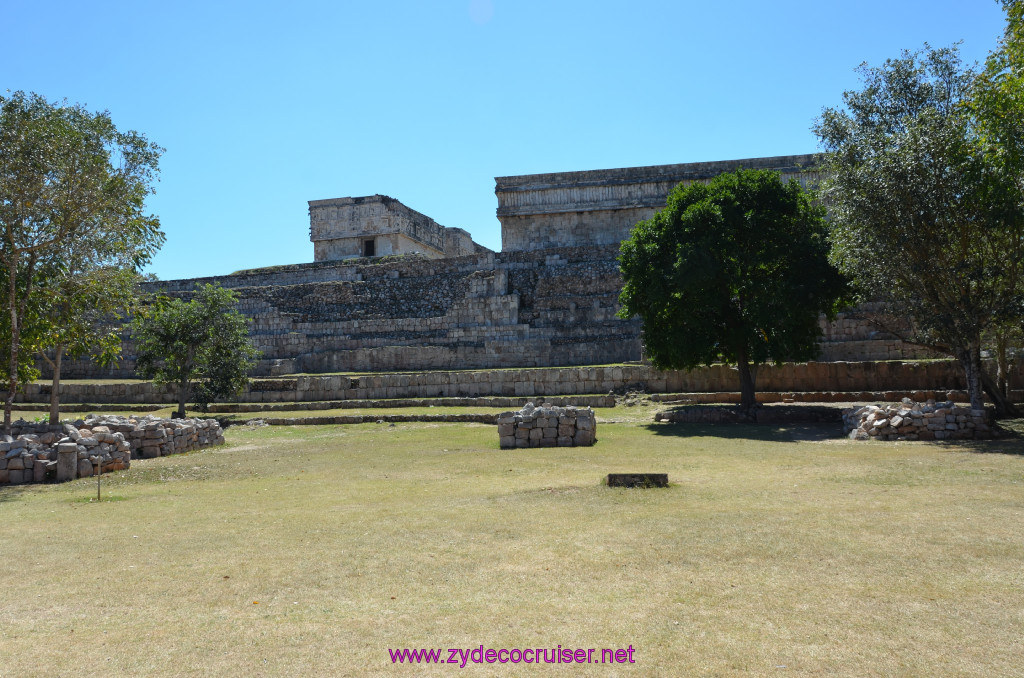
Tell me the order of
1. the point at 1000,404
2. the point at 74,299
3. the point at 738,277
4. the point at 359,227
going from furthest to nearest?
the point at 359,227 → the point at 738,277 → the point at 1000,404 → the point at 74,299

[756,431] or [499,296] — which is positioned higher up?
[499,296]

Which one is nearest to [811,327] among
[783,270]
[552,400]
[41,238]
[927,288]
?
[783,270]

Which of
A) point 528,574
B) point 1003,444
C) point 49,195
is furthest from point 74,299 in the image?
point 1003,444

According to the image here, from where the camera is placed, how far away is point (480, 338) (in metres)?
30.6

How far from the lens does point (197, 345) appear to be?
2217cm

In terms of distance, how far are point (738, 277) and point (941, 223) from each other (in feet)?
16.4

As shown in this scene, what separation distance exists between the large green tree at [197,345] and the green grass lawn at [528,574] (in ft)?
40.2

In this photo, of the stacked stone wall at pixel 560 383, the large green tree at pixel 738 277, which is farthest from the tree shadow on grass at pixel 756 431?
the stacked stone wall at pixel 560 383

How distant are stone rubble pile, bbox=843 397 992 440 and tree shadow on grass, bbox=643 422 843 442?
952 mm

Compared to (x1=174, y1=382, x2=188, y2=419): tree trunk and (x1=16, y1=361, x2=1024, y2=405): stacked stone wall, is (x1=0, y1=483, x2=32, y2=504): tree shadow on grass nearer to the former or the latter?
(x1=174, y1=382, x2=188, y2=419): tree trunk

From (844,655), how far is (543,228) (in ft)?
107

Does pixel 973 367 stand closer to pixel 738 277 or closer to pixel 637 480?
pixel 738 277

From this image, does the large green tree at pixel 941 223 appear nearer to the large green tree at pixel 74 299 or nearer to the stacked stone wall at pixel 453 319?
the stacked stone wall at pixel 453 319

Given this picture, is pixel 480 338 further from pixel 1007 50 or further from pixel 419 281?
pixel 1007 50
